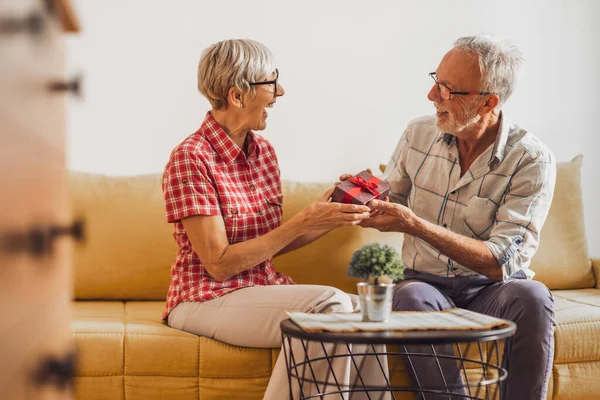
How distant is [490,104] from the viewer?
225 centimetres

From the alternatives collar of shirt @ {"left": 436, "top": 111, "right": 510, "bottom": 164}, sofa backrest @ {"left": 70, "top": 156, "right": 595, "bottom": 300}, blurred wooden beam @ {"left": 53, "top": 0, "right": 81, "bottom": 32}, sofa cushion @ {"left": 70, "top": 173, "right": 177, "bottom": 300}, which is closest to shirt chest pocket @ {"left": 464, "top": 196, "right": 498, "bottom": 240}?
collar of shirt @ {"left": 436, "top": 111, "right": 510, "bottom": 164}

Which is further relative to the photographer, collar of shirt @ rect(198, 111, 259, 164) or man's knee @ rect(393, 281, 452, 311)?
collar of shirt @ rect(198, 111, 259, 164)

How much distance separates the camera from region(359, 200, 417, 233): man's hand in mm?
2041

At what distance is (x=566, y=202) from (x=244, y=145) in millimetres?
1406

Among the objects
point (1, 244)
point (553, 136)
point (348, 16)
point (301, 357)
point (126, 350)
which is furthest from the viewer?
point (553, 136)

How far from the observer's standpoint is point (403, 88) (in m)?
3.12

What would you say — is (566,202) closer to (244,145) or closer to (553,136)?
(553,136)

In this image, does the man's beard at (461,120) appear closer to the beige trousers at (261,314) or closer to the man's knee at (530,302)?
the man's knee at (530,302)

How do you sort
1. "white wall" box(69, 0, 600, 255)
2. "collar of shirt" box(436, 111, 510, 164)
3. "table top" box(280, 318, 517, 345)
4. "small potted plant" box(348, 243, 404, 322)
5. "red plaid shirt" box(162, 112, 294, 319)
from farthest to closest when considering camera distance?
1. "white wall" box(69, 0, 600, 255)
2. "collar of shirt" box(436, 111, 510, 164)
3. "red plaid shirt" box(162, 112, 294, 319)
4. "small potted plant" box(348, 243, 404, 322)
5. "table top" box(280, 318, 517, 345)

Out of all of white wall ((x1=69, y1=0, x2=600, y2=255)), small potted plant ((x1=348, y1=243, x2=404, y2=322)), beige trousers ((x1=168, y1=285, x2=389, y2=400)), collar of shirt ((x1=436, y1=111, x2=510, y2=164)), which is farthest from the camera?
white wall ((x1=69, y1=0, x2=600, y2=255))

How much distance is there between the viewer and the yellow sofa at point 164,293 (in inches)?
76.4

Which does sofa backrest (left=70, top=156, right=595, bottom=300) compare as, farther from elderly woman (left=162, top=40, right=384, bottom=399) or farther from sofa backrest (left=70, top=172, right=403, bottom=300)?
elderly woman (left=162, top=40, right=384, bottom=399)

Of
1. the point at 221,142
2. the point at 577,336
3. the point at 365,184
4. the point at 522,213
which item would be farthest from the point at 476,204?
the point at 221,142

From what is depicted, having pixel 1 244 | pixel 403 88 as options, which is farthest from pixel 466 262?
pixel 1 244
